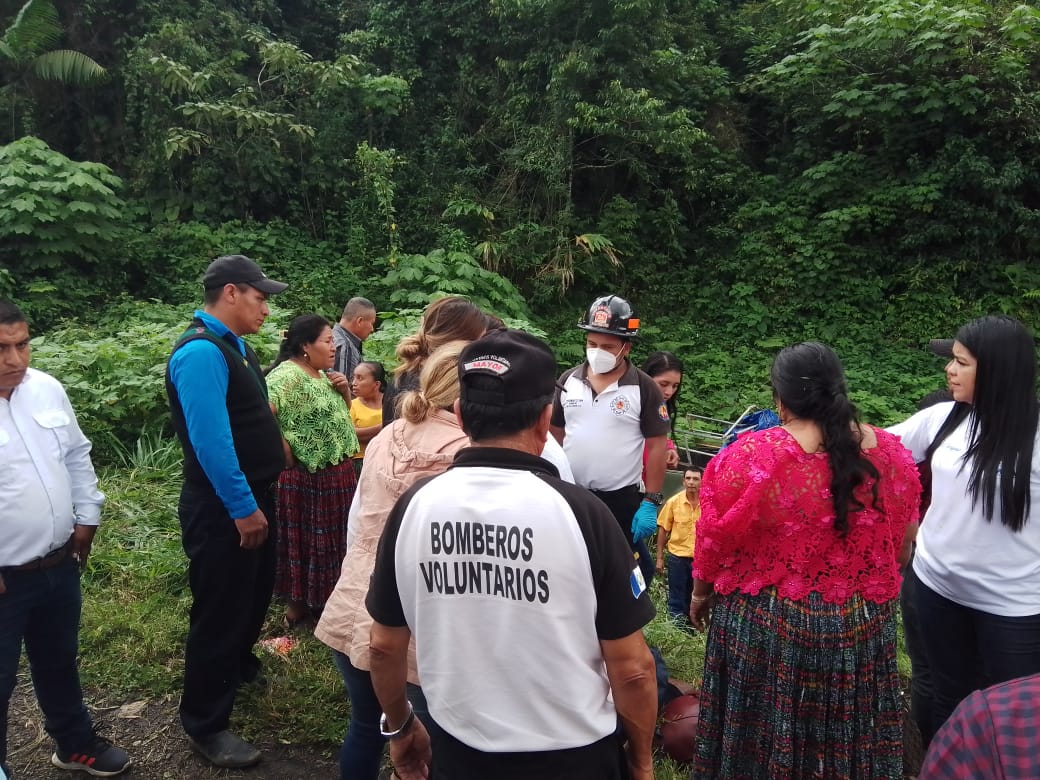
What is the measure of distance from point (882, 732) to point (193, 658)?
257 cm

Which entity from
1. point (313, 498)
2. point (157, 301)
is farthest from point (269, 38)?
point (313, 498)

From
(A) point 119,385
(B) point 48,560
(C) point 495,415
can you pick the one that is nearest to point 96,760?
(B) point 48,560

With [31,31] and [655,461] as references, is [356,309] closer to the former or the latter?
[655,461]

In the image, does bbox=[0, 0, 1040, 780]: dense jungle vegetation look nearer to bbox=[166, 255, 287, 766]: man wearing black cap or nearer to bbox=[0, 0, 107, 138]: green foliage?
bbox=[0, 0, 107, 138]: green foliage

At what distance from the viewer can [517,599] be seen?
1.52 m

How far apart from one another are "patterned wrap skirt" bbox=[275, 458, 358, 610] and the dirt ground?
0.88 meters

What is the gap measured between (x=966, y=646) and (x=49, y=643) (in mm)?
3473

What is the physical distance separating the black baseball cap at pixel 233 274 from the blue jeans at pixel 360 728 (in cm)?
157

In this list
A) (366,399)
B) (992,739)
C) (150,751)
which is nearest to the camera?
(992,739)

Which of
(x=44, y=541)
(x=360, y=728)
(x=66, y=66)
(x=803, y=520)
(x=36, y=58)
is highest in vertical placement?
(x=36, y=58)

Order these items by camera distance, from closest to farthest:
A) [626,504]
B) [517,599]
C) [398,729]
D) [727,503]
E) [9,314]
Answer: [517,599] → [398,729] → [727,503] → [9,314] → [626,504]

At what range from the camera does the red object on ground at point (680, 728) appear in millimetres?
2928

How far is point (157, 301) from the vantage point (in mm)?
10758

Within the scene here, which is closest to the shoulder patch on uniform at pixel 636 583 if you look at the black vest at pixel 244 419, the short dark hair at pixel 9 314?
the black vest at pixel 244 419
